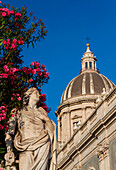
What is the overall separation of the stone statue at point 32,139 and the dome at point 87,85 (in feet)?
129

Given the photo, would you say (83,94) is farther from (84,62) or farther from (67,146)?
(67,146)

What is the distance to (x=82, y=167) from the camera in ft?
95.4

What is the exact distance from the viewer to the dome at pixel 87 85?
4653 cm

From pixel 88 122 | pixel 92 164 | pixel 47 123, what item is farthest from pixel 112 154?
pixel 47 123

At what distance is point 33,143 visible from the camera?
6484 millimetres

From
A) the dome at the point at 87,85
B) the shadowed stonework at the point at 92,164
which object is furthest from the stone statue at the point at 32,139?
the dome at the point at 87,85

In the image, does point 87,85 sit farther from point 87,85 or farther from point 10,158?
point 10,158

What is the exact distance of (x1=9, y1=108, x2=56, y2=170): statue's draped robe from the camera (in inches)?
252

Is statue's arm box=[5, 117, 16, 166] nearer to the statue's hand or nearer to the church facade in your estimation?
the statue's hand

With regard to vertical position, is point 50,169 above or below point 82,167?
below

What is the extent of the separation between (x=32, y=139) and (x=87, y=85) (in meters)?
40.7

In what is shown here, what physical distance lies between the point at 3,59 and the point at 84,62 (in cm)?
4536

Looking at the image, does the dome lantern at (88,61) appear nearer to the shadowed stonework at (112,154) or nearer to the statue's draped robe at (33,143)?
the shadowed stonework at (112,154)

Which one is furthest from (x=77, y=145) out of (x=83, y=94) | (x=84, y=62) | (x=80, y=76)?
(x=84, y=62)
